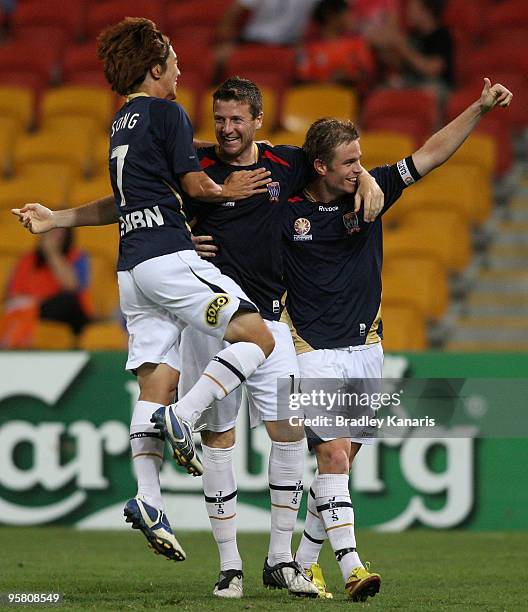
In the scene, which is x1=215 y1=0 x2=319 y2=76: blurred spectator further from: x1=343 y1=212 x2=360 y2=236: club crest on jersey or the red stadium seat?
x1=343 y1=212 x2=360 y2=236: club crest on jersey

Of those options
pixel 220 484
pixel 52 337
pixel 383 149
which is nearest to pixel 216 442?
pixel 220 484

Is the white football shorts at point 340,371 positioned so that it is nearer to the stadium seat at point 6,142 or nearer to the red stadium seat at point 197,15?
the stadium seat at point 6,142

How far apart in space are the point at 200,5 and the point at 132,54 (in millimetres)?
9078

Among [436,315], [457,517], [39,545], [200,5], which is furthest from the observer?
[200,5]

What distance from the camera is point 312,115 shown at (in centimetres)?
1283

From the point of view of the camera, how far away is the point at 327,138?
20.8ft

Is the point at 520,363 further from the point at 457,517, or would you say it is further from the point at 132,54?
the point at 132,54

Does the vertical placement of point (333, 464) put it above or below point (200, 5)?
below

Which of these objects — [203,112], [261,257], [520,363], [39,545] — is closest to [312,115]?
[203,112]

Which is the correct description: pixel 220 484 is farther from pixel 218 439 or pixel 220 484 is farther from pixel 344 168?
pixel 344 168

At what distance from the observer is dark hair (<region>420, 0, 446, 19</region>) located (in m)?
13.4

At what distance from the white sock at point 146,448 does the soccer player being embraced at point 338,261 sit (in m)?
0.74

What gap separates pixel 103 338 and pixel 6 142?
3846mm

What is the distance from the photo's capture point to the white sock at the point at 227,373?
5.83 m
